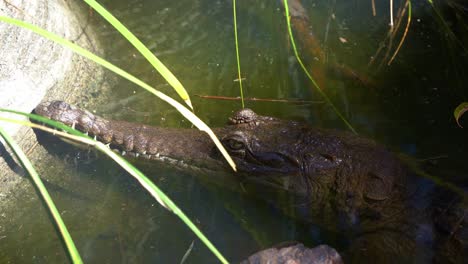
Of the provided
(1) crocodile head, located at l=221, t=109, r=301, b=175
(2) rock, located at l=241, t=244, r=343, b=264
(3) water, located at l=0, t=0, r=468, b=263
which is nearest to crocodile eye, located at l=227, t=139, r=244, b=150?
(1) crocodile head, located at l=221, t=109, r=301, b=175

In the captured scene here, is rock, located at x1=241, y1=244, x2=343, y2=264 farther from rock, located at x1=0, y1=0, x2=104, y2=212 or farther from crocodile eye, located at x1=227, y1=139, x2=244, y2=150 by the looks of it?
rock, located at x1=0, y1=0, x2=104, y2=212

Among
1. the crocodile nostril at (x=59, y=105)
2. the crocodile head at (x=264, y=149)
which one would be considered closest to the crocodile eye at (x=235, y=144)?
the crocodile head at (x=264, y=149)

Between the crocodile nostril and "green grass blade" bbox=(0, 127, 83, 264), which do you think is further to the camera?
the crocodile nostril

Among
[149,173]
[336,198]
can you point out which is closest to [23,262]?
[149,173]

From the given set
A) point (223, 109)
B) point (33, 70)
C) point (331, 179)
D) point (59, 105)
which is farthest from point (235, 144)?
point (33, 70)

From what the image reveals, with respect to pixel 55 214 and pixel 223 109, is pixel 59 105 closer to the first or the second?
pixel 223 109
